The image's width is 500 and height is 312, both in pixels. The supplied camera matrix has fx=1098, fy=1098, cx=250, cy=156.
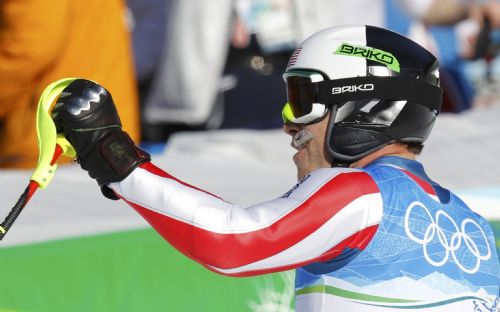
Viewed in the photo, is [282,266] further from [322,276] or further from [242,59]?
[242,59]

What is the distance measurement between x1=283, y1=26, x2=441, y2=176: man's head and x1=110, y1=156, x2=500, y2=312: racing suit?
70mm

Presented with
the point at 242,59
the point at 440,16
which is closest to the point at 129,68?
the point at 242,59

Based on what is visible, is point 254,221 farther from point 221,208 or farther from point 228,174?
point 228,174

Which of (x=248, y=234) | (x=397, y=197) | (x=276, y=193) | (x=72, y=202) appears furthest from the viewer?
(x=276, y=193)

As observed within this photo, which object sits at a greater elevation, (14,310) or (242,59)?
(242,59)

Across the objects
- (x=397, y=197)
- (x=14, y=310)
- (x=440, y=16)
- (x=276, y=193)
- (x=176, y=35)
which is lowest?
(x=14, y=310)

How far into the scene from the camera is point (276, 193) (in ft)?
13.0

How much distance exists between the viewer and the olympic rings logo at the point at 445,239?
2051 mm

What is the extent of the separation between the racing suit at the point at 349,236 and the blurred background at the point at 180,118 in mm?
876

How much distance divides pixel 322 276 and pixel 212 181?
207cm

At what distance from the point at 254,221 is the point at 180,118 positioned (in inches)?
153

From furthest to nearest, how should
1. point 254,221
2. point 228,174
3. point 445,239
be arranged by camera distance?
point 228,174 → point 445,239 → point 254,221

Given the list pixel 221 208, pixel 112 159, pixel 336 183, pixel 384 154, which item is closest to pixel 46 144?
pixel 112 159

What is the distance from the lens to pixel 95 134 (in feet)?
6.40
